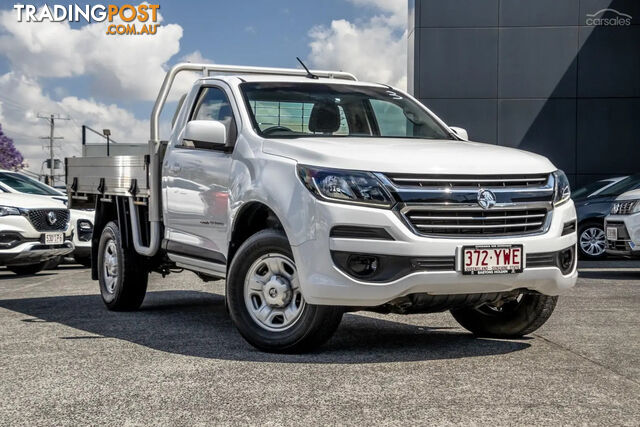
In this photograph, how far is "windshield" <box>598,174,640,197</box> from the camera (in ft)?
53.5

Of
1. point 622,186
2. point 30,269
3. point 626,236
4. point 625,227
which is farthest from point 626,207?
point 30,269

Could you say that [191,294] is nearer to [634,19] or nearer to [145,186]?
[145,186]

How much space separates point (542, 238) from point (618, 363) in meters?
0.85

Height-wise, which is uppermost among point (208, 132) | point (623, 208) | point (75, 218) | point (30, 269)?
point (208, 132)

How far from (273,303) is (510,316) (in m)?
1.75

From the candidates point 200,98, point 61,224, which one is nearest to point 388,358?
point 200,98

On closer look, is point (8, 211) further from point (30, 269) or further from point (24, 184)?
point (24, 184)

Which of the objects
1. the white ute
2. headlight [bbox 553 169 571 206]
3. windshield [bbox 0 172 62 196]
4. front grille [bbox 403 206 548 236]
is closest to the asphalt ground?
the white ute

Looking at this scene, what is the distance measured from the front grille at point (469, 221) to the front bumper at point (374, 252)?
2.3 inches

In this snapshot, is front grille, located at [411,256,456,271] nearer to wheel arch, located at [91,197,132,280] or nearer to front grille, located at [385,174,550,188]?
front grille, located at [385,174,550,188]

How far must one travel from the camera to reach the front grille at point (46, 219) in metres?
13.8

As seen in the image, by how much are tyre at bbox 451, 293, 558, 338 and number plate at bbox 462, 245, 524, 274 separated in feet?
2.15

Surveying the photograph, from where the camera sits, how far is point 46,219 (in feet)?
45.8

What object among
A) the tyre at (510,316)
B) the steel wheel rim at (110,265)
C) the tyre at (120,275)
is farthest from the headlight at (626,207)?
the steel wheel rim at (110,265)
